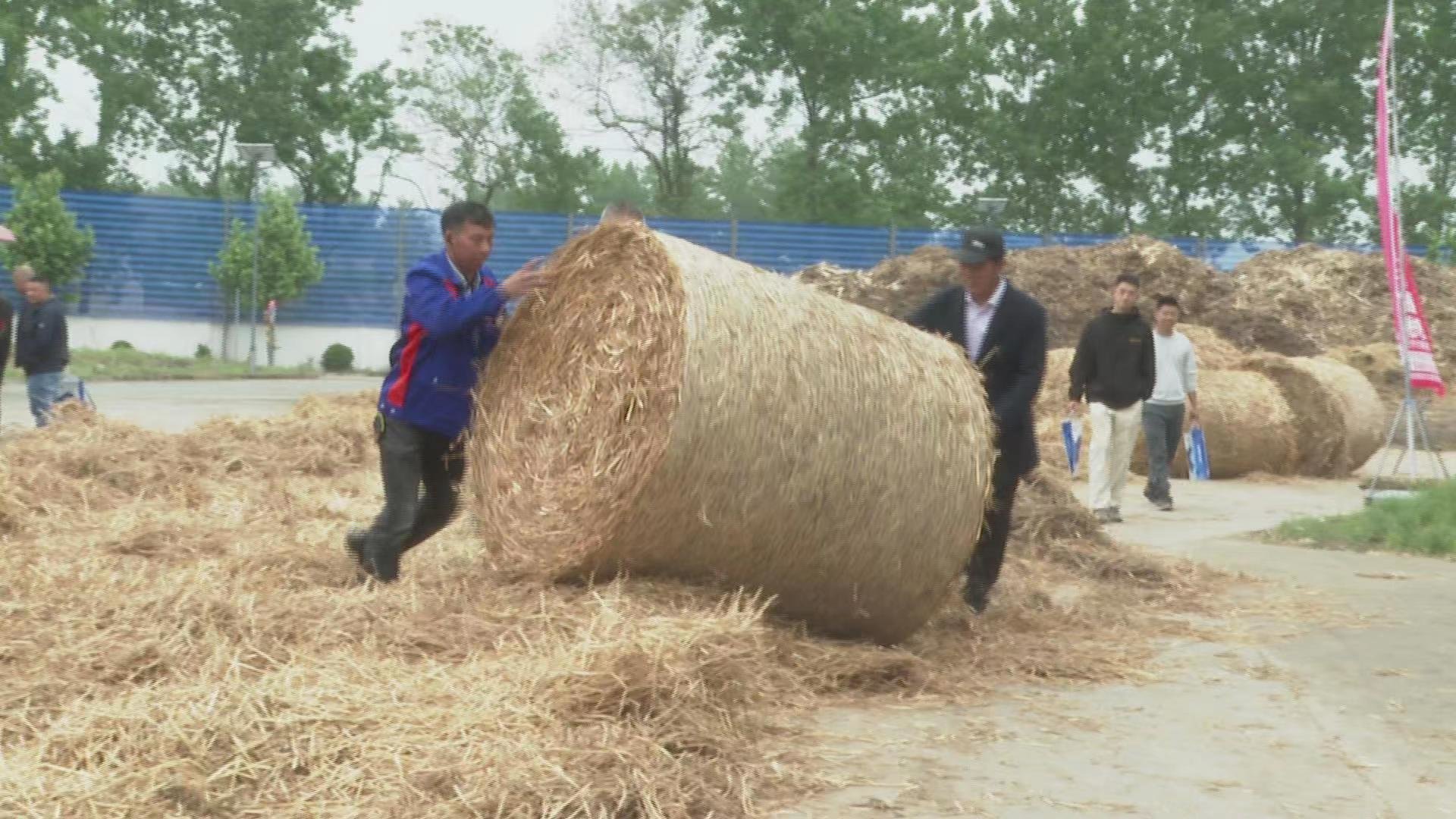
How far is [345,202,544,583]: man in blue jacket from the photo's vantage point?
7.89m

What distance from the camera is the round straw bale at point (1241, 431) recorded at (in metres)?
18.6

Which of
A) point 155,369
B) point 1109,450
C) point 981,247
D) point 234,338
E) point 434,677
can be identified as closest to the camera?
point 434,677

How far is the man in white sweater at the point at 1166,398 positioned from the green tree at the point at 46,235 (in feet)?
92.7

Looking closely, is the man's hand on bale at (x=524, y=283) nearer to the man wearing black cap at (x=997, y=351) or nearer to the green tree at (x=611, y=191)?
the man wearing black cap at (x=997, y=351)

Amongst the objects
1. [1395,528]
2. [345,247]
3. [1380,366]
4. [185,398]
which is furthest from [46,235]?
[1395,528]

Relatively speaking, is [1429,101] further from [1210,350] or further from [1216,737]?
[1216,737]

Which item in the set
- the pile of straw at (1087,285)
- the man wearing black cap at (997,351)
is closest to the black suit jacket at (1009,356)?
the man wearing black cap at (997,351)

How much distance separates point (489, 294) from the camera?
7.67 meters

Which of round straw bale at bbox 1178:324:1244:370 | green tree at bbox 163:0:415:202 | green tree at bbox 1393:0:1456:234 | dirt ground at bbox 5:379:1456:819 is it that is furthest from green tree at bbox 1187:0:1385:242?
dirt ground at bbox 5:379:1456:819

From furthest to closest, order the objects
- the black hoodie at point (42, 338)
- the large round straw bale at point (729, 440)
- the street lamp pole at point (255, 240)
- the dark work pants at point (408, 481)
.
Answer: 1. the street lamp pole at point (255, 240)
2. the black hoodie at point (42, 338)
3. the dark work pants at point (408, 481)
4. the large round straw bale at point (729, 440)

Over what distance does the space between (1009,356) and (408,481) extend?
2.90 metres

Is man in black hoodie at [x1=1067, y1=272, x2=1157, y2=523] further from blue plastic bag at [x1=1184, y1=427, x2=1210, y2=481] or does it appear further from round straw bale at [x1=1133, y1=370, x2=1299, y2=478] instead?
round straw bale at [x1=1133, y1=370, x2=1299, y2=478]

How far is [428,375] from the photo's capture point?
800cm

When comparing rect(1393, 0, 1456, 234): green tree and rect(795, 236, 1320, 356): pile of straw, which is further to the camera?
rect(1393, 0, 1456, 234): green tree
